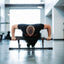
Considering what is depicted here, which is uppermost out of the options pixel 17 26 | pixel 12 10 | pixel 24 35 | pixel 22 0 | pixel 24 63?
pixel 22 0

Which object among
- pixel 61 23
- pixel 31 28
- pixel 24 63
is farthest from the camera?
pixel 61 23

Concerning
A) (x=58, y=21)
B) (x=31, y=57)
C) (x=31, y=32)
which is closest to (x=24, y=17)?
(x=58, y=21)

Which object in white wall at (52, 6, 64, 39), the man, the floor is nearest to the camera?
the floor

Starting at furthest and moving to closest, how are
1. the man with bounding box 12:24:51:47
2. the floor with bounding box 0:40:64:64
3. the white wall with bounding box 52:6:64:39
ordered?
the white wall with bounding box 52:6:64:39 → the man with bounding box 12:24:51:47 → the floor with bounding box 0:40:64:64

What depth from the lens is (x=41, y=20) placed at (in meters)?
16.1

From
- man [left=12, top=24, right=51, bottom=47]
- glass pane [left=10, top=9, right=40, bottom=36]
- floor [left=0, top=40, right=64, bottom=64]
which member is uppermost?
glass pane [left=10, top=9, right=40, bottom=36]

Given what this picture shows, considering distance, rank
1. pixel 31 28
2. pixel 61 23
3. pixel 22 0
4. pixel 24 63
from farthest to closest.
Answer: pixel 22 0 < pixel 61 23 < pixel 31 28 < pixel 24 63

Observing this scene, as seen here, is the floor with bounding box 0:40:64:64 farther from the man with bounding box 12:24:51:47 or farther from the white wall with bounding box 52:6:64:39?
the white wall with bounding box 52:6:64:39

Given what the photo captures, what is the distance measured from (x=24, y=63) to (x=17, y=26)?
1.90 meters

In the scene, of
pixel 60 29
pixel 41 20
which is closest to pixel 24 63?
pixel 60 29

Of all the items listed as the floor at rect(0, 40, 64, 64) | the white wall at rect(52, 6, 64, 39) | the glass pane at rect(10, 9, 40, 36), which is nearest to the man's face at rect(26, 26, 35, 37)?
the floor at rect(0, 40, 64, 64)

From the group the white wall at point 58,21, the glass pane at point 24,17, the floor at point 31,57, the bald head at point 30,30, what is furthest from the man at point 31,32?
the glass pane at point 24,17

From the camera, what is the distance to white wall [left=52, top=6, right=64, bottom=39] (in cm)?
969

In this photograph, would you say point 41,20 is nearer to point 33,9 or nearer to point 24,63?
point 33,9
